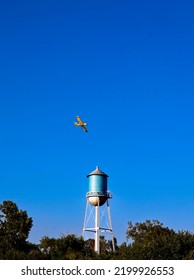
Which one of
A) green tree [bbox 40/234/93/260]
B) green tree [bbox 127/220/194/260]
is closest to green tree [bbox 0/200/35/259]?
green tree [bbox 40/234/93/260]

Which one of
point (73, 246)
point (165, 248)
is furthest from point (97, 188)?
point (165, 248)

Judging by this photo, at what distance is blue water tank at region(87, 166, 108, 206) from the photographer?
7600 centimetres

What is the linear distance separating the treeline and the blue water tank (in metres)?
6.39

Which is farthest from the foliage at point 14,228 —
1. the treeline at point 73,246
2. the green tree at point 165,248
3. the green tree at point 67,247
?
the green tree at point 165,248

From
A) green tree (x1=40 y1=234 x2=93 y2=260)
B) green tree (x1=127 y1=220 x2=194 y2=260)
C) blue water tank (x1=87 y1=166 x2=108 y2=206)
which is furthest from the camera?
blue water tank (x1=87 y1=166 x2=108 y2=206)

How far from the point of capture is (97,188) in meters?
76.4

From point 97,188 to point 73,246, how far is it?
10981 mm

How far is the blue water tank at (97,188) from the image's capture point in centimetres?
7600

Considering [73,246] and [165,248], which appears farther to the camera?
[73,246]

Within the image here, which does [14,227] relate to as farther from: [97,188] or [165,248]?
[165,248]

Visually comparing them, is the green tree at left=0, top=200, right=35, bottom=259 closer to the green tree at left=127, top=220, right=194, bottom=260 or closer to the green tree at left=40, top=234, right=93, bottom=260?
the green tree at left=40, top=234, right=93, bottom=260

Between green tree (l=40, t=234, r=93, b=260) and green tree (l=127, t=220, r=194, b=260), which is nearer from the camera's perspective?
green tree (l=127, t=220, r=194, b=260)
